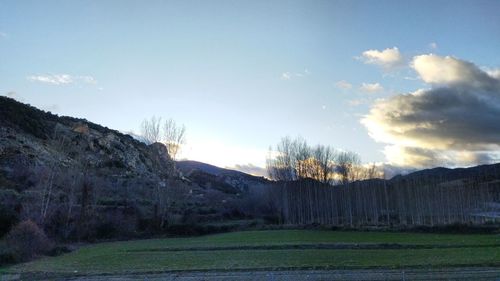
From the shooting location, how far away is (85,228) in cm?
6000

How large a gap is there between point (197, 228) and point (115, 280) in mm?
47603

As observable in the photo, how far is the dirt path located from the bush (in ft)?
46.7

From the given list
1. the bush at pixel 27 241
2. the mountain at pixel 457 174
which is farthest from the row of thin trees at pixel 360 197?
the bush at pixel 27 241

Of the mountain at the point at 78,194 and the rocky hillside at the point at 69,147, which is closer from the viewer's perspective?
the mountain at the point at 78,194

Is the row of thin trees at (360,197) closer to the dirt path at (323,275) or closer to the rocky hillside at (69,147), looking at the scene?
the rocky hillside at (69,147)

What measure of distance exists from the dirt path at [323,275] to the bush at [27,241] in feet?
46.7

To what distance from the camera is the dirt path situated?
1898cm

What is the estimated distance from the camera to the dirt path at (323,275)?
1898cm

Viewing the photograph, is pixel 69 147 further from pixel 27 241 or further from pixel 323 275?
pixel 323 275

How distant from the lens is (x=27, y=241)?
3981 cm

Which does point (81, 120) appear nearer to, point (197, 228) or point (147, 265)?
point (197, 228)

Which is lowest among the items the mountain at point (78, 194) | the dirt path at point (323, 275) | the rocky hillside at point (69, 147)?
the dirt path at point (323, 275)

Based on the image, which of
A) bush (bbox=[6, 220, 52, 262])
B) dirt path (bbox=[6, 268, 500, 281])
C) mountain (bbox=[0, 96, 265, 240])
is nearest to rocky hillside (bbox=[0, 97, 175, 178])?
mountain (bbox=[0, 96, 265, 240])

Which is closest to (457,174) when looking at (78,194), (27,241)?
(78,194)
